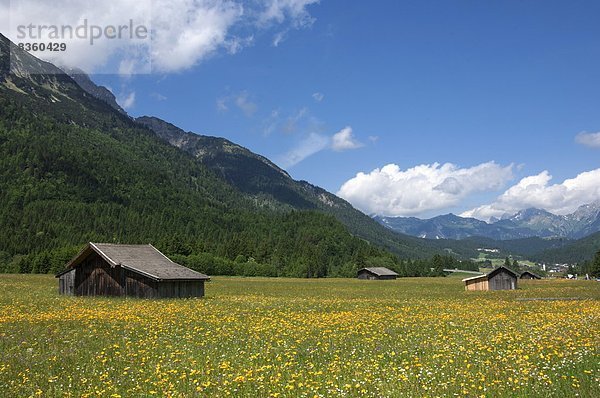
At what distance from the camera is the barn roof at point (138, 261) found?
44125 millimetres

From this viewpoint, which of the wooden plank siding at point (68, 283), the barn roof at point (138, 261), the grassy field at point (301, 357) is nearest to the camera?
the grassy field at point (301, 357)

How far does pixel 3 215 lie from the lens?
7249 inches

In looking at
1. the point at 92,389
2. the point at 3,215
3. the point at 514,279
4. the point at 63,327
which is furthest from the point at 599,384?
the point at 3,215

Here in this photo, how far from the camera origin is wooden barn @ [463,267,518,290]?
78.7 m

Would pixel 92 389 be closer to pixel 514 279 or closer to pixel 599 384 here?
pixel 599 384

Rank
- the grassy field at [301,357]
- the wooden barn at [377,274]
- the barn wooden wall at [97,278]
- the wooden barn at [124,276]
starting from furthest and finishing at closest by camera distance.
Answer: the wooden barn at [377,274], the barn wooden wall at [97,278], the wooden barn at [124,276], the grassy field at [301,357]

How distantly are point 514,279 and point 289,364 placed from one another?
76776mm

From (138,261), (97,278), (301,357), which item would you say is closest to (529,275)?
(138,261)

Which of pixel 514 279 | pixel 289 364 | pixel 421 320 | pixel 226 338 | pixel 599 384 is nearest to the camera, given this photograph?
pixel 599 384

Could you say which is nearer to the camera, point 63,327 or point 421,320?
point 63,327

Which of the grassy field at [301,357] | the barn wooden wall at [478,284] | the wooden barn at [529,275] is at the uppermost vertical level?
the grassy field at [301,357]

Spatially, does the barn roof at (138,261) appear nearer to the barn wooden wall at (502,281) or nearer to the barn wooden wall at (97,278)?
the barn wooden wall at (97,278)

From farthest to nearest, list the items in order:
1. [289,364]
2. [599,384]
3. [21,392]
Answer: [289,364] < [21,392] < [599,384]

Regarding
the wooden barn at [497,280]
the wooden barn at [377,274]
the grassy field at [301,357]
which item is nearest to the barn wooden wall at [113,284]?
the grassy field at [301,357]
